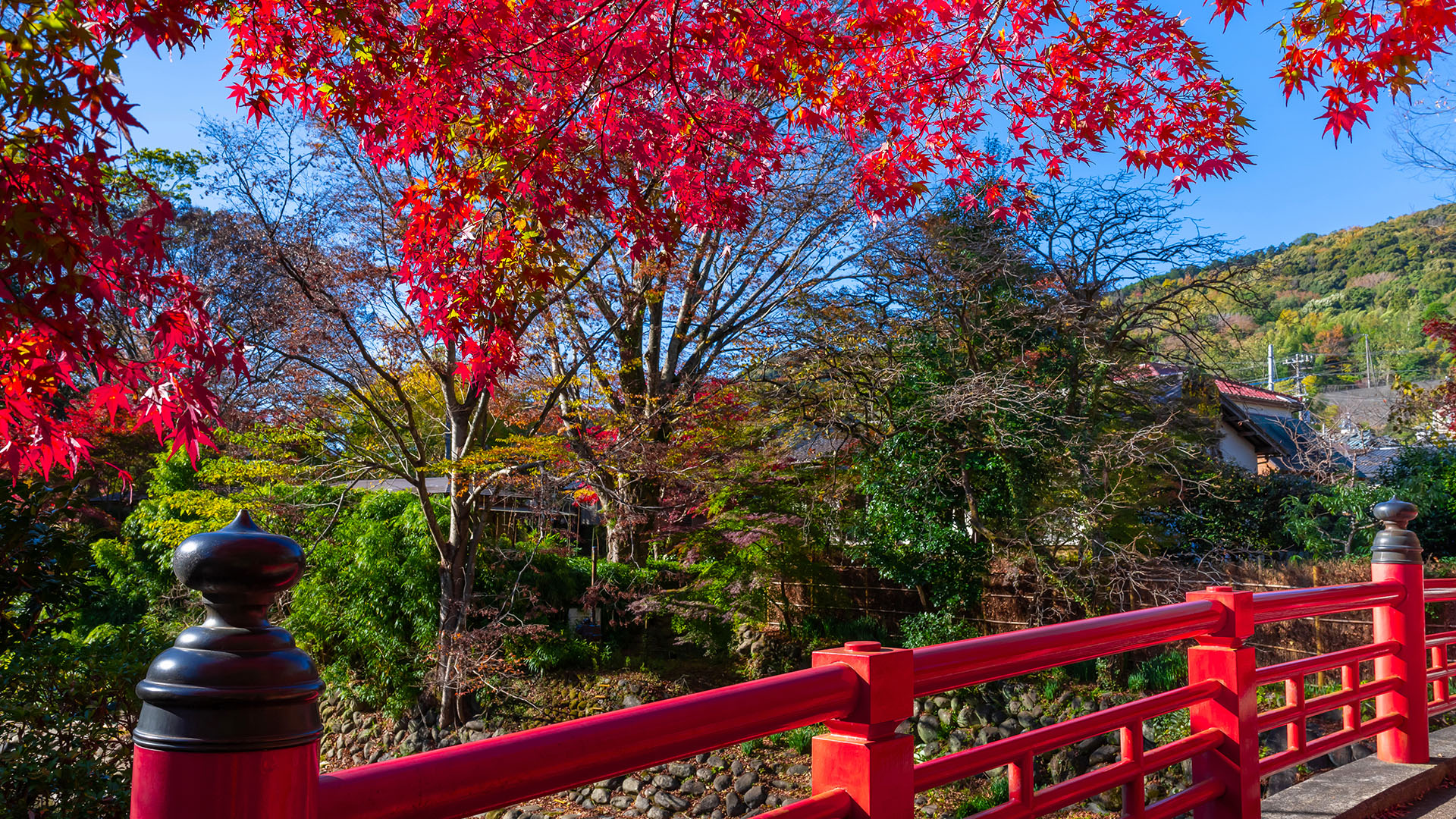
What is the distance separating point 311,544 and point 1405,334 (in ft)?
169

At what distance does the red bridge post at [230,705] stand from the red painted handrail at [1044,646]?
1240 mm

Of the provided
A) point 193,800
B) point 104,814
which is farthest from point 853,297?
point 193,800

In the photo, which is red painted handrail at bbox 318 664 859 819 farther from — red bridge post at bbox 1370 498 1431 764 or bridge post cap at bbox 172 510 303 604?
red bridge post at bbox 1370 498 1431 764

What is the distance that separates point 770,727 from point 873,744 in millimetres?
268

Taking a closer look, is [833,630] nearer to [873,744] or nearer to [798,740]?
[798,740]

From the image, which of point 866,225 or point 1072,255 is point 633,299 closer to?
point 866,225

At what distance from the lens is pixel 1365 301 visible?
54000mm

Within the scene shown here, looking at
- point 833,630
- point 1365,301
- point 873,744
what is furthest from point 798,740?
point 1365,301

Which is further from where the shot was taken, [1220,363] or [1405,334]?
[1405,334]

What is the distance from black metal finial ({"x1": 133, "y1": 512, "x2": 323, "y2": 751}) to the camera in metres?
0.94

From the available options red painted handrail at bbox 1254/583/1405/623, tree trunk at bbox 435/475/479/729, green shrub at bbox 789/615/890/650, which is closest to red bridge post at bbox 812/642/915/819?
red painted handrail at bbox 1254/583/1405/623

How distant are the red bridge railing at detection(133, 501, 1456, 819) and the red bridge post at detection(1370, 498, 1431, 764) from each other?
0.42 meters

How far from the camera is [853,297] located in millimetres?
12047

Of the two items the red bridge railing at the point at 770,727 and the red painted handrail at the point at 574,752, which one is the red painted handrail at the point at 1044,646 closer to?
the red bridge railing at the point at 770,727
